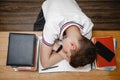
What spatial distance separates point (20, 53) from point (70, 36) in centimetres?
25

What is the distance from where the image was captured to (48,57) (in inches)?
39.6

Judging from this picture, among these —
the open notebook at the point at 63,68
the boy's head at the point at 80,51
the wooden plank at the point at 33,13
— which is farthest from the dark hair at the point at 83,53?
the wooden plank at the point at 33,13

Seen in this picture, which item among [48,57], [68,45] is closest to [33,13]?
[48,57]

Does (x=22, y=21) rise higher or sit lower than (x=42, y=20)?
higher

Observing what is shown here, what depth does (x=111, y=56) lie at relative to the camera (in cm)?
102

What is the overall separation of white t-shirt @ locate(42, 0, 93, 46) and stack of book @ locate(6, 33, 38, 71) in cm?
9

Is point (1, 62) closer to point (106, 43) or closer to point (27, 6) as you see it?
point (106, 43)

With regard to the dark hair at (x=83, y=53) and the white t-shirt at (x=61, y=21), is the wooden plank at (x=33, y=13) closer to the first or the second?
the white t-shirt at (x=61, y=21)

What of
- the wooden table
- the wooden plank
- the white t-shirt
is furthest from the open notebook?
the wooden plank

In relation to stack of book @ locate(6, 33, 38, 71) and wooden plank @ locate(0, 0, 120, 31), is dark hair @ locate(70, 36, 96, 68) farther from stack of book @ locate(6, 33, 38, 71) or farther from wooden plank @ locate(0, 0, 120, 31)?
wooden plank @ locate(0, 0, 120, 31)

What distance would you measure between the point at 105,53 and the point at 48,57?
298 mm

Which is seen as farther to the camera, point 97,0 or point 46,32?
point 97,0

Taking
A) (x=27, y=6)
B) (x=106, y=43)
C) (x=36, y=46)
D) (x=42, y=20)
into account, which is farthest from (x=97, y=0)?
(x=36, y=46)

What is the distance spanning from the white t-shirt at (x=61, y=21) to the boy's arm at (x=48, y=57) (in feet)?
0.11
